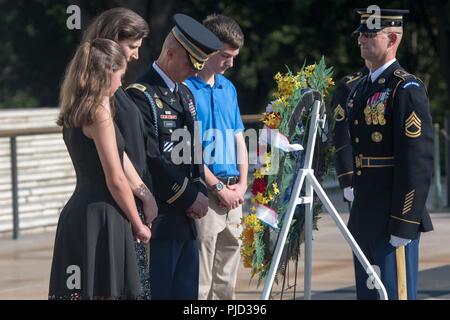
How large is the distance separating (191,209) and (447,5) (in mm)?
16771

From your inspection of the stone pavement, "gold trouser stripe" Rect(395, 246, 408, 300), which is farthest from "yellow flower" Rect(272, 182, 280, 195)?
the stone pavement

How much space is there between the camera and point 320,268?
10.6m

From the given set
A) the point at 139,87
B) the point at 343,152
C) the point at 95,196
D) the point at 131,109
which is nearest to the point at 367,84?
the point at 343,152

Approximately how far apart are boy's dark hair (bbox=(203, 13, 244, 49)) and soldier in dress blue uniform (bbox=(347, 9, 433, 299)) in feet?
2.52

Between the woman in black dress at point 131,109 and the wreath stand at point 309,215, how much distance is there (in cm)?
66

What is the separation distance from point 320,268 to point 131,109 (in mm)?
4899

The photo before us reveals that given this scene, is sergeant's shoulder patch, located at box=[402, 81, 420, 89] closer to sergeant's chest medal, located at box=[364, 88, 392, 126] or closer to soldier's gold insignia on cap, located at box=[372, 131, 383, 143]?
sergeant's chest medal, located at box=[364, 88, 392, 126]

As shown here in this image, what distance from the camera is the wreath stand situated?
630cm

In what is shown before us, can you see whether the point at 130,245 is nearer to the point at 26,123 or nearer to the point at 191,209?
the point at 191,209

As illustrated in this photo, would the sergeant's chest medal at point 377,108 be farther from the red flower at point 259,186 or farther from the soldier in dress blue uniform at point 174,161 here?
the soldier in dress blue uniform at point 174,161

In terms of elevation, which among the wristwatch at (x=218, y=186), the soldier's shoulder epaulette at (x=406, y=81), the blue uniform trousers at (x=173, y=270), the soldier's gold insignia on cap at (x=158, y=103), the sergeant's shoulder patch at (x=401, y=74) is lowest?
the blue uniform trousers at (x=173, y=270)

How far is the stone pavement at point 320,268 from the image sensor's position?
9.38 m

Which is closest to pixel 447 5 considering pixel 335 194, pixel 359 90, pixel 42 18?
pixel 335 194

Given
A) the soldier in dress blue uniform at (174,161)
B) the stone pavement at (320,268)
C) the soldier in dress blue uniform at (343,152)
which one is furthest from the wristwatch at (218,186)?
the stone pavement at (320,268)
